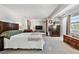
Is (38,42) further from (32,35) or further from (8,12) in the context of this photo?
(8,12)

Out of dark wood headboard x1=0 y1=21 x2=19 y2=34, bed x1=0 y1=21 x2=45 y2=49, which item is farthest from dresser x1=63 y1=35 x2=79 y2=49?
dark wood headboard x1=0 y1=21 x2=19 y2=34

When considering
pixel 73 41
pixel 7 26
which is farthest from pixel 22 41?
pixel 73 41

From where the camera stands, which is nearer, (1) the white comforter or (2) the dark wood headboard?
(2) the dark wood headboard

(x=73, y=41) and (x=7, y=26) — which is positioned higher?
(x=7, y=26)

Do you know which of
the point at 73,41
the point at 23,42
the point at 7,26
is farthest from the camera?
the point at 73,41

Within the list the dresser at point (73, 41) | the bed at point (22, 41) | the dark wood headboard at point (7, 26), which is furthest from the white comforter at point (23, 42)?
the dresser at point (73, 41)

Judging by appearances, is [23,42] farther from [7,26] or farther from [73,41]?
[73,41]

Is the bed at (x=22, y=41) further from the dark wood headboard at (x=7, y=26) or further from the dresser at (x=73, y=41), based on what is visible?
the dresser at (x=73, y=41)

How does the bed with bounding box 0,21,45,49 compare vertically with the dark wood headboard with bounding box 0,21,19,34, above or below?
below

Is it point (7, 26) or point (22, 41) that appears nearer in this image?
point (7, 26)

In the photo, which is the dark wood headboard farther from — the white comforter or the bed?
the white comforter
